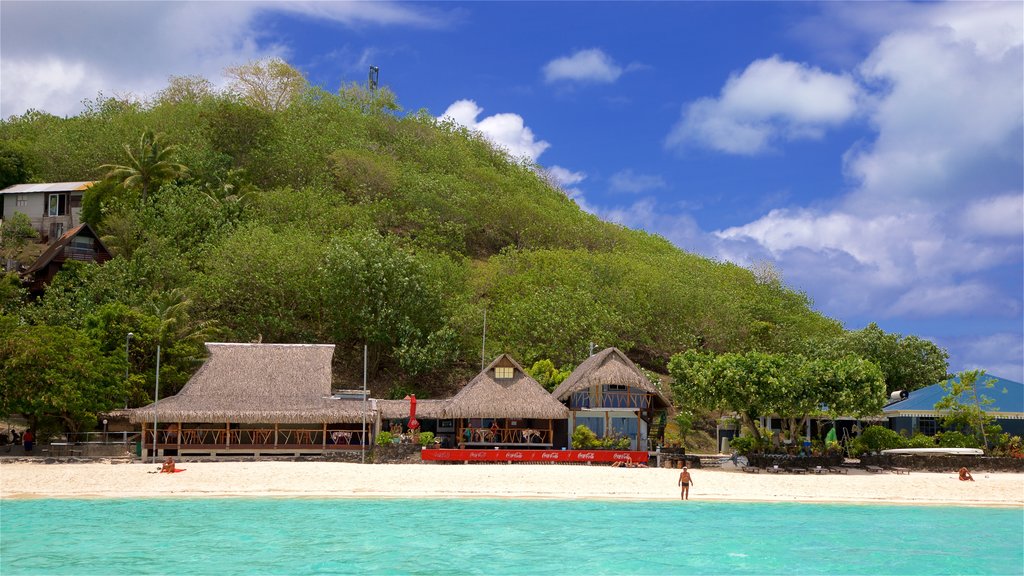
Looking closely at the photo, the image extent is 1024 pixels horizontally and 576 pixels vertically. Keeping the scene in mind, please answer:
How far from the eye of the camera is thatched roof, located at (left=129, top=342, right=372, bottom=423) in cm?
3459

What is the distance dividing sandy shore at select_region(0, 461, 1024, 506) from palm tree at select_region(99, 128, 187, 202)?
971 inches

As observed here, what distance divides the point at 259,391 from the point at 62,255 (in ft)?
61.8

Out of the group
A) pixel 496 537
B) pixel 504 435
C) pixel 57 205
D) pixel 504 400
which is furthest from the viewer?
pixel 57 205

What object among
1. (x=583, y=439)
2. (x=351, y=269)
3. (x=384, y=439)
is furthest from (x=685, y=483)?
(x=351, y=269)

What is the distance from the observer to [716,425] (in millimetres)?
47281

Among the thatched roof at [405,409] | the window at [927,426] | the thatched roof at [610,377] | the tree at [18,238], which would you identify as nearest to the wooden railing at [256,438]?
the thatched roof at [405,409]

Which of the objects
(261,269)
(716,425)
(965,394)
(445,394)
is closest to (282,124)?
(261,269)

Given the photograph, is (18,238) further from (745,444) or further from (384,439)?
(745,444)

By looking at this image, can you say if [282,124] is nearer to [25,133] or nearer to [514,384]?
[25,133]

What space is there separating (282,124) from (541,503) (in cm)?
5008

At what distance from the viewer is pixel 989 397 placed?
39.4 m

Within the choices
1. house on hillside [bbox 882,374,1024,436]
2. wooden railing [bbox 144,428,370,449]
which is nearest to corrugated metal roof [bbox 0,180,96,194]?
wooden railing [bbox 144,428,370,449]

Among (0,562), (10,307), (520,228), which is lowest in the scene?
(0,562)

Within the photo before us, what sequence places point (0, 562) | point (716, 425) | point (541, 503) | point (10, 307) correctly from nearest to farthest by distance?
1. point (0, 562)
2. point (541, 503)
3. point (10, 307)
4. point (716, 425)
